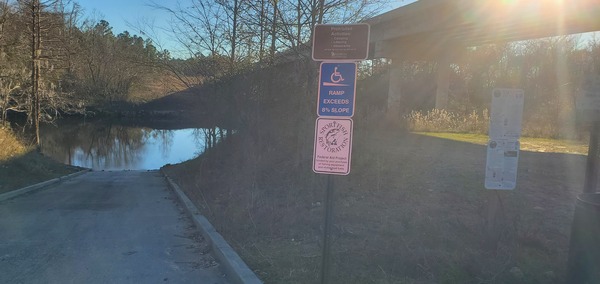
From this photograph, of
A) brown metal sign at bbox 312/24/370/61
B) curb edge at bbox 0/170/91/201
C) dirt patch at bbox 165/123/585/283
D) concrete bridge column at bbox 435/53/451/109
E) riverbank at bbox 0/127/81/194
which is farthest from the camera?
concrete bridge column at bbox 435/53/451/109

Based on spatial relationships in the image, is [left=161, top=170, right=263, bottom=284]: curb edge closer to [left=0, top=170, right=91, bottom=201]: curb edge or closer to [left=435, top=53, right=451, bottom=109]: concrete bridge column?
[left=0, top=170, right=91, bottom=201]: curb edge

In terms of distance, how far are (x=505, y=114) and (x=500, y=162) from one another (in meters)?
0.52

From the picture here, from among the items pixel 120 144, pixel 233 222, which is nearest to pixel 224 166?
pixel 233 222

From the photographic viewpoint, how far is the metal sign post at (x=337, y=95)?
4.23 m

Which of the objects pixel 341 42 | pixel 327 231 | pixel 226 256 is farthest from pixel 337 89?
pixel 226 256

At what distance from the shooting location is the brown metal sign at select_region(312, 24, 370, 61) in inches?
166

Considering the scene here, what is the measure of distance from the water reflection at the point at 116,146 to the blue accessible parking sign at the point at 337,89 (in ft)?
65.8

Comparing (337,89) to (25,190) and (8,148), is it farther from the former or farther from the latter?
(8,148)

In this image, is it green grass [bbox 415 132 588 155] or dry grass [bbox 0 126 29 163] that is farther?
dry grass [bbox 0 126 29 163]

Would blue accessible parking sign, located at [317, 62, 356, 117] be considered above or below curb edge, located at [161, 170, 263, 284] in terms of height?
above

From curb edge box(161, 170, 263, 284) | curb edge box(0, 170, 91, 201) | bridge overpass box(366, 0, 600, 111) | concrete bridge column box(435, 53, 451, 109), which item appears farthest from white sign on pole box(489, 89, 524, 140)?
concrete bridge column box(435, 53, 451, 109)

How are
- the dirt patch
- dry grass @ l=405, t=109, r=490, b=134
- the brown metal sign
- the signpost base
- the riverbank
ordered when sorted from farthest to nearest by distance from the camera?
1. dry grass @ l=405, t=109, r=490, b=134
2. the riverbank
3. the dirt patch
4. the signpost base
5. the brown metal sign

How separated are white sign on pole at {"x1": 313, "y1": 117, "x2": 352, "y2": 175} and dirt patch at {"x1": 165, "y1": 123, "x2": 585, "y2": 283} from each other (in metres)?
1.36

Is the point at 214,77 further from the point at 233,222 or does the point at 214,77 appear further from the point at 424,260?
the point at 424,260
